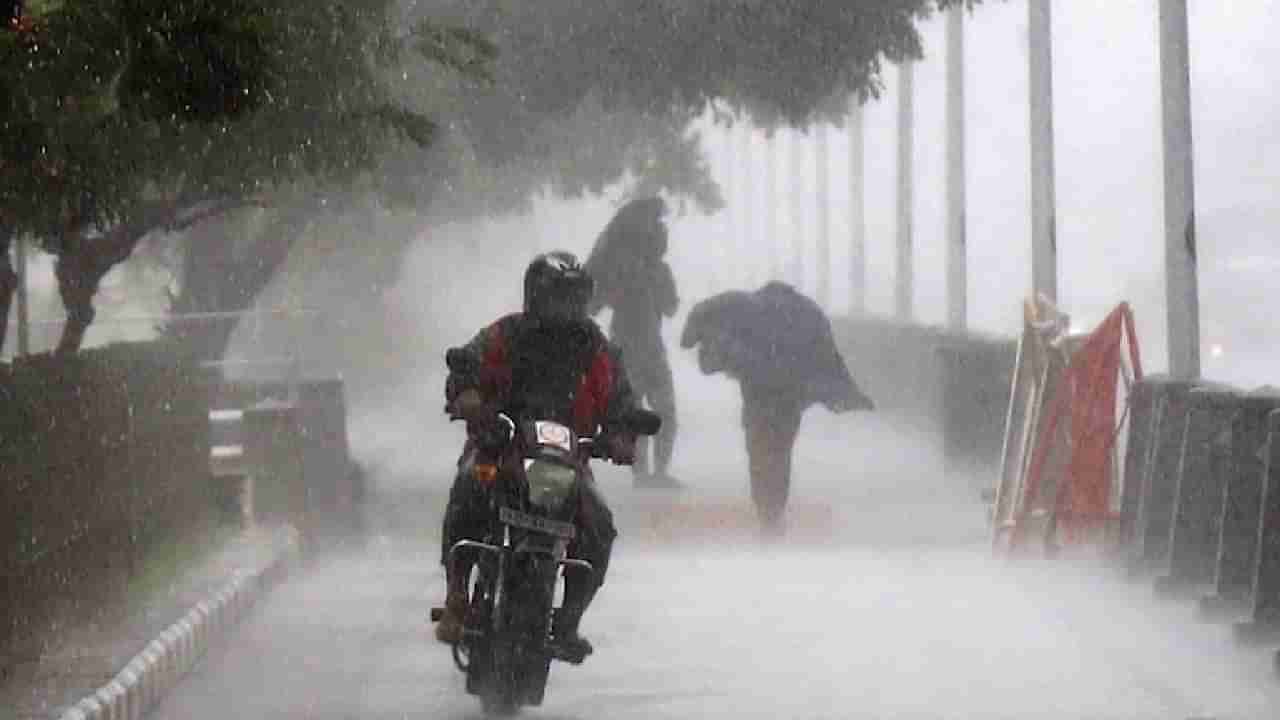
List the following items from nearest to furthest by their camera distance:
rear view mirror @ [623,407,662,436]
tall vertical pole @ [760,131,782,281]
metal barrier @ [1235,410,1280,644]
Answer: rear view mirror @ [623,407,662,436]
metal barrier @ [1235,410,1280,644]
tall vertical pole @ [760,131,782,281]

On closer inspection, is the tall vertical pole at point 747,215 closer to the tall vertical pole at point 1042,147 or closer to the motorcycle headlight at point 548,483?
the tall vertical pole at point 1042,147

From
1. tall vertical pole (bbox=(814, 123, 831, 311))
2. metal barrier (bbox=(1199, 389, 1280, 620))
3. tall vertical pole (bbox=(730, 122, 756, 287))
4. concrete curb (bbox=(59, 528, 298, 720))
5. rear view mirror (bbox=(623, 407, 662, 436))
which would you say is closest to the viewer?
concrete curb (bbox=(59, 528, 298, 720))

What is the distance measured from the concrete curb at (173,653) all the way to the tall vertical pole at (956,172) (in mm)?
17047

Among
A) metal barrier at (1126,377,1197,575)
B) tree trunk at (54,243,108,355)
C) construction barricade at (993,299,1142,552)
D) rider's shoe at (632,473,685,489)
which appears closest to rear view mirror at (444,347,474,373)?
metal barrier at (1126,377,1197,575)

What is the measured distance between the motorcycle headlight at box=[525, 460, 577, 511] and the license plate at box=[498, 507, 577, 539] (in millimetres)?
50

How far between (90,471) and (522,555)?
3340mm

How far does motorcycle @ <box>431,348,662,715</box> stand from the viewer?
11.7 m

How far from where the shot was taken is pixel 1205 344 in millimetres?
63156

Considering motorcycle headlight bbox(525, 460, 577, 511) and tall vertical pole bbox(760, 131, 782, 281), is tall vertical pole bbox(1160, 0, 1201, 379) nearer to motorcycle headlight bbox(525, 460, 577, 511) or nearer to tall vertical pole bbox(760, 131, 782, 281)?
motorcycle headlight bbox(525, 460, 577, 511)

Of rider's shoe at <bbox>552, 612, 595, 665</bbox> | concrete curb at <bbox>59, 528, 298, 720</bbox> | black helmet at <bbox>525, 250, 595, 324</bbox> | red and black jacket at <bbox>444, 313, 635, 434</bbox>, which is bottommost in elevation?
concrete curb at <bbox>59, 528, 298, 720</bbox>

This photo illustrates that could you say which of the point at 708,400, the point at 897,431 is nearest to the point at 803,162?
the point at 708,400

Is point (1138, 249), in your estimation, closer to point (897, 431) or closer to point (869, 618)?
point (897, 431)

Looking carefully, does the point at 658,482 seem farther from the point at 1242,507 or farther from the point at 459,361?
the point at 459,361

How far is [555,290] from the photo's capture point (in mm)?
12125
